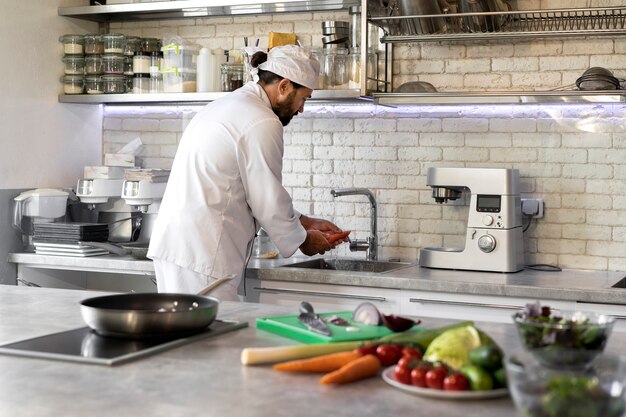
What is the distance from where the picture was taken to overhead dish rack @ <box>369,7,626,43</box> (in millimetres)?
4105

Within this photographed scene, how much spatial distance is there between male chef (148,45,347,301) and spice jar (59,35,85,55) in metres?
1.65

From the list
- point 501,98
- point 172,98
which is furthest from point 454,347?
point 172,98

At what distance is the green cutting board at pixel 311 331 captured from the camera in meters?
1.98

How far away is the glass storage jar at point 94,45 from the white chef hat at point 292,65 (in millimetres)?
1600

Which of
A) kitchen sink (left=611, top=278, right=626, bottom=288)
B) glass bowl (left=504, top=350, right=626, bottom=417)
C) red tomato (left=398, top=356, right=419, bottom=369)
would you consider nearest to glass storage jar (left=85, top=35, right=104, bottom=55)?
kitchen sink (left=611, top=278, right=626, bottom=288)

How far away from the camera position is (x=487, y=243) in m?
4.04

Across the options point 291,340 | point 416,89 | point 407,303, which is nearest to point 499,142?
point 416,89

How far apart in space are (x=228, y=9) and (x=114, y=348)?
3133 mm

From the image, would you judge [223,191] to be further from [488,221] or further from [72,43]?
[72,43]

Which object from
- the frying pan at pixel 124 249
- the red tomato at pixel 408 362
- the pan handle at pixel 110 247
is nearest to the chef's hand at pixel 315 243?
the frying pan at pixel 124 249

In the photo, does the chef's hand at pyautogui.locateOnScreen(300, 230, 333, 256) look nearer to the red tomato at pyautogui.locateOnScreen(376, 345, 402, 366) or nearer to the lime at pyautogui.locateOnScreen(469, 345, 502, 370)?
the red tomato at pyautogui.locateOnScreen(376, 345, 402, 366)

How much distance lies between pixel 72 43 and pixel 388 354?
3.78 m

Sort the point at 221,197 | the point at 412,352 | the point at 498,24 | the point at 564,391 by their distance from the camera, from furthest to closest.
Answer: the point at 498,24 → the point at 221,197 → the point at 412,352 → the point at 564,391

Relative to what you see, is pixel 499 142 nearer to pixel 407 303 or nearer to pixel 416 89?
pixel 416 89
